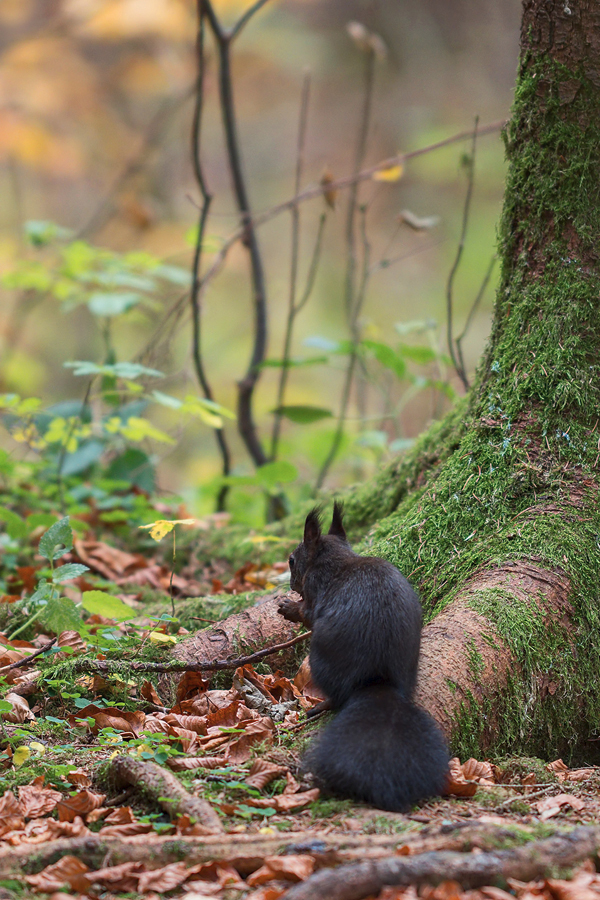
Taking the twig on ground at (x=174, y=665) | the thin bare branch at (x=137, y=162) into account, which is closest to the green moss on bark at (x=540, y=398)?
the twig on ground at (x=174, y=665)

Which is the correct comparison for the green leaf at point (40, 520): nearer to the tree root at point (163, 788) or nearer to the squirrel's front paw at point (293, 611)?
the squirrel's front paw at point (293, 611)

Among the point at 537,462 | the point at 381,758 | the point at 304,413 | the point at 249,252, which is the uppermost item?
the point at 249,252

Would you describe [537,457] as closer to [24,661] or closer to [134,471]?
[24,661]

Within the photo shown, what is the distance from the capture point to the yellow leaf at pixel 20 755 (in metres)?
2.06

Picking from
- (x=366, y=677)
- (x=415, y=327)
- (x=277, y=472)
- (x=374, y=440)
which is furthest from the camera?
(x=374, y=440)

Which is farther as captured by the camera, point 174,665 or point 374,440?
point 374,440

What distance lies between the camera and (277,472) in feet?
15.8

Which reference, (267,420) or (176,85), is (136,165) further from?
(267,420)

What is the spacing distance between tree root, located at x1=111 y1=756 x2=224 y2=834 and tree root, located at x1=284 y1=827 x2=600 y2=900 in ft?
1.26

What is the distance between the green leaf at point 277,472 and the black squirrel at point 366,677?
207 cm

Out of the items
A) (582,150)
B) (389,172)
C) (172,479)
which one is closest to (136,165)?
(172,479)

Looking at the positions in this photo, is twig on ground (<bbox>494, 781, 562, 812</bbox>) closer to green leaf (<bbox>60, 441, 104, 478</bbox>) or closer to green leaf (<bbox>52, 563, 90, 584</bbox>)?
green leaf (<bbox>52, 563, 90, 584</bbox>)

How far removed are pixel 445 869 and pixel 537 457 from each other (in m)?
1.65

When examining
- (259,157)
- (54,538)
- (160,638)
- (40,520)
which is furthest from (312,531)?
(259,157)
